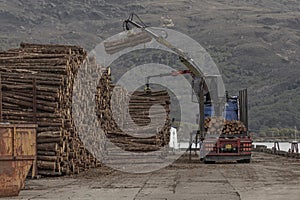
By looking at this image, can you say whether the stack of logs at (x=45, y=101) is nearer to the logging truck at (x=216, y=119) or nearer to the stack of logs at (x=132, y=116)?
the stack of logs at (x=132, y=116)

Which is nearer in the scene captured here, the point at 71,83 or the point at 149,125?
the point at 71,83

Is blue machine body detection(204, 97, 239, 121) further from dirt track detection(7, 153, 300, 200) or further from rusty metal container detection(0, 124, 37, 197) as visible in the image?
rusty metal container detection(0, 124, 37, 197)

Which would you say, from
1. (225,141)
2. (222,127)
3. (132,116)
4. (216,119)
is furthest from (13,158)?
(132,116)

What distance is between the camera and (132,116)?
36781 millimetres

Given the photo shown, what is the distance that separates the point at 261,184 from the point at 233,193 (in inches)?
108

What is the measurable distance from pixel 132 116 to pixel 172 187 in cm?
1813

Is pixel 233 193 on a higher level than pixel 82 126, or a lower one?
lower

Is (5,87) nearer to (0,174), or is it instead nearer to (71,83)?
(71,83)

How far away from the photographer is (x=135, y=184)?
20.0m

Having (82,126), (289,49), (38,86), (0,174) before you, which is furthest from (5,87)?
(289,49)

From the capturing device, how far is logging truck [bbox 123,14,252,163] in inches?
1270

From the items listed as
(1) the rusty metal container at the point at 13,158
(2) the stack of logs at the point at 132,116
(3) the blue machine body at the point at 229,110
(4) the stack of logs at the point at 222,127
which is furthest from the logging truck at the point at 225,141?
(1) the rusty metal container at the point at 13,158

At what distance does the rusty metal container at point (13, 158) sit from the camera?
16.3 metres

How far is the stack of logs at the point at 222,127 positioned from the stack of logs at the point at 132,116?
96.4 inches
